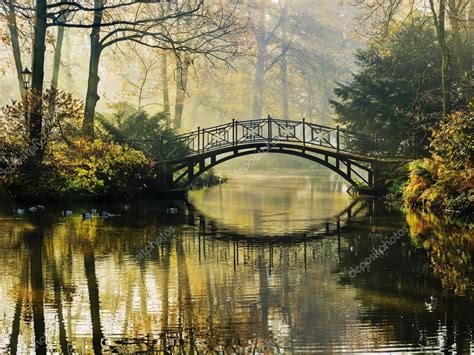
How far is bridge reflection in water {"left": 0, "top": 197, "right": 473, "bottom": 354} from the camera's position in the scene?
300 inches

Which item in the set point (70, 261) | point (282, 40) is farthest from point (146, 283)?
point (282, 40)

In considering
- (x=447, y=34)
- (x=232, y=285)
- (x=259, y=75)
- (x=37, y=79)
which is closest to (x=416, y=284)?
(x=232, y=285)

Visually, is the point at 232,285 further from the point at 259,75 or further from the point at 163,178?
the point at 259,75

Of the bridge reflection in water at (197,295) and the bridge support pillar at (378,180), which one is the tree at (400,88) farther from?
the bridge reflection in water at (197,295)

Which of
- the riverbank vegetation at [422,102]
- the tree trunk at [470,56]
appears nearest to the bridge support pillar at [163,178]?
the riverbank vegetation at [422,102]

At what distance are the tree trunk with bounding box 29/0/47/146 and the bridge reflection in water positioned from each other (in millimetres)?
5605

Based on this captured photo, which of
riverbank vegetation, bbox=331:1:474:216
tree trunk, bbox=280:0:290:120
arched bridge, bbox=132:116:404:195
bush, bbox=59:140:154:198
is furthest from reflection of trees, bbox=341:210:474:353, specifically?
tree trunk, bbox=280:0:290:120

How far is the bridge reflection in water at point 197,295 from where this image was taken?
25.0 ft

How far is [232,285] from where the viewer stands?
1045 cm

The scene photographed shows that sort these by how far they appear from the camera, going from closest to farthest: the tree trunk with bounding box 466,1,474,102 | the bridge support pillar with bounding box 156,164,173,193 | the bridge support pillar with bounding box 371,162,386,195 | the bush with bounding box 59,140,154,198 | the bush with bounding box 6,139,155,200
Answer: the bush with bounding box 6,139,155,200
the bush with bounding box 59,140,154,198
the tree trunk with bounding box 466,1,474,102
the bridge support pillar with bounding box 156,164,173,193
the bridge support pillar with bounding box 371,162,386,195

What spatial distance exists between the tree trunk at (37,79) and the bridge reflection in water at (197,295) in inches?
221

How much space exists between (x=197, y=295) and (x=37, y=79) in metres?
14.0

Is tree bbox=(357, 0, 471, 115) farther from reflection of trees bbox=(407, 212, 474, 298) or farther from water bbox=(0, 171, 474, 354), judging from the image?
water bbox=(0, 171, 474, 354)

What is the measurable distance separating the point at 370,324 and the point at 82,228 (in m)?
9.69
